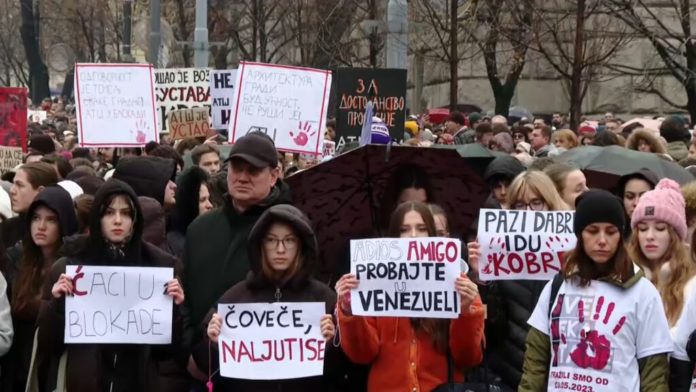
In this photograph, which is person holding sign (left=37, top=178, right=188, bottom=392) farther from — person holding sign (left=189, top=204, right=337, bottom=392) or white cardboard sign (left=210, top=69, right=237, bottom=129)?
white cardboard sign (left=210, top=69, right=237, bottom=129)

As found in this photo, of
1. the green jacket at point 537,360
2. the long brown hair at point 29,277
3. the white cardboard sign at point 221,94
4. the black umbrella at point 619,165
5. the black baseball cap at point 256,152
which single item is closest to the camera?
the green jacket at point 537,360

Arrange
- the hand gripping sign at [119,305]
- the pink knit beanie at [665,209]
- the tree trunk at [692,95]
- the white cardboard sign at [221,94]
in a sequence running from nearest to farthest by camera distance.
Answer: the pink knit beanie at [665,209] → the hand gripping sign at [119,305] → the white cardboard sign at [221,94] → the tree trunk at [692,95]

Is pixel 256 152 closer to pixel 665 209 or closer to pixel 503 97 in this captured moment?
pixel 665 209

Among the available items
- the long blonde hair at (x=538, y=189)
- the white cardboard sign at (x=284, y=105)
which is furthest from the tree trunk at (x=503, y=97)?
the long blonde hair at (x=538, y=189)

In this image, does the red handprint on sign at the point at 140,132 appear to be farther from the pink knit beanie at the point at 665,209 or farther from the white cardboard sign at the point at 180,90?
the pink knit beanie at the point at 665,209

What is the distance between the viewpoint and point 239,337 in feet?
23.4

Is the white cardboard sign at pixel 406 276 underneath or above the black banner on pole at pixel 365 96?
underneath

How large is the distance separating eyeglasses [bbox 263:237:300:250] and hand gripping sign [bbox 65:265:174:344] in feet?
1.77

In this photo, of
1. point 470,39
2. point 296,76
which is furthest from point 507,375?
point 470,39

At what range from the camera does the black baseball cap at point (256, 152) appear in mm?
7557

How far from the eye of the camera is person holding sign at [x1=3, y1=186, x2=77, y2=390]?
8.01 metres

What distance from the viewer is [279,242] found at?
7113mm

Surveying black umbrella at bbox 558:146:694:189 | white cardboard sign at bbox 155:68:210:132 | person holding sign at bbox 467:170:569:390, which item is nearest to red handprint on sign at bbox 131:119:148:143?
black umbrella at bbox 558:146:694:189

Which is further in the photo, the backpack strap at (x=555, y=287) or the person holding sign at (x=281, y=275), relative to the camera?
the person holding sign at (x=281, y=275)
